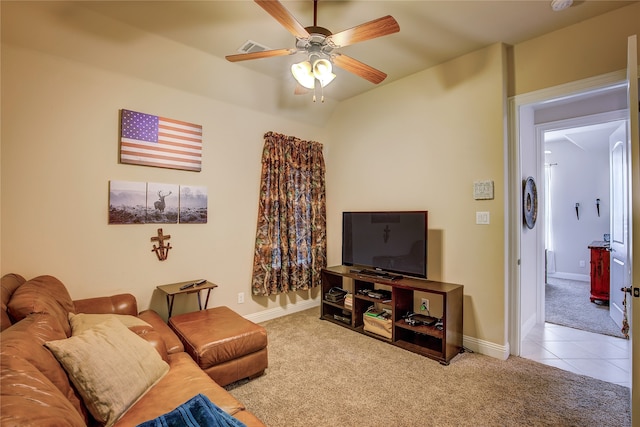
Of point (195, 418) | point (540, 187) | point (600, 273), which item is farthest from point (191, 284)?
point (600, 273)

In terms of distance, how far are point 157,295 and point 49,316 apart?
1399 millimetres

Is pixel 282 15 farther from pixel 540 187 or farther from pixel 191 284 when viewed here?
pixel 540 187

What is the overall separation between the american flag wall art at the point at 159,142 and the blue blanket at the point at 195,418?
92.9 inches

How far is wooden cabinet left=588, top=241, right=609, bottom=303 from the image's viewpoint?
4389 mm

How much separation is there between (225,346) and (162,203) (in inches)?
62.7

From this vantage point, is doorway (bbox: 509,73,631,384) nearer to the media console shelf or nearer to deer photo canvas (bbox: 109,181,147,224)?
the media console shelf

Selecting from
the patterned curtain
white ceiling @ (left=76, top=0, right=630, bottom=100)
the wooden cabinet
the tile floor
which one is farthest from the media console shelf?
the wooden cabinet

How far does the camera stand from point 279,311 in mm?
3879

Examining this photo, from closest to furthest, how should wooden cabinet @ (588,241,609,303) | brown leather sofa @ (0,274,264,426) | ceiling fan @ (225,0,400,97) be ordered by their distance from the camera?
brown leather sofa @ (0,274,264,426), ceiling fan @ (225,0,400,97), wooden cabinet @ (588,241,609,303)

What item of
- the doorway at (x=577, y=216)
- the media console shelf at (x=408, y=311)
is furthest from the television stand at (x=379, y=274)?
the doorway at (x=577, y=216)

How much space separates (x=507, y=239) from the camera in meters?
2.77

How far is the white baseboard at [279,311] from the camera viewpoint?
3.66 m

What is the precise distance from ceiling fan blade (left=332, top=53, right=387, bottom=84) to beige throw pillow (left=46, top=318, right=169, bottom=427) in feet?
7.53

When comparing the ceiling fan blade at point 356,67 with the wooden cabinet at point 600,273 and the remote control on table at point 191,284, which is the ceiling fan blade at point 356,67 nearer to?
the remote control on table at point 191,284
